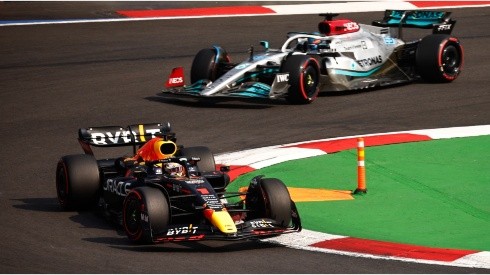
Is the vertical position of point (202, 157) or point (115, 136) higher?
point (115, 136)

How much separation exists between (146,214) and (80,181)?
176 cm

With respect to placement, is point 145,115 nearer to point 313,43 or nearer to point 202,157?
point 313,43

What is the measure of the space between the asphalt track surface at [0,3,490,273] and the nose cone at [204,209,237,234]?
25 cm

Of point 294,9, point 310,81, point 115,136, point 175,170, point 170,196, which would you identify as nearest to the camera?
point 170,196

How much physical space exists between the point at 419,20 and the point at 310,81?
333cm

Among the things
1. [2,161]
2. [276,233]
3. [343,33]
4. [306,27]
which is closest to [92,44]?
[306,27]

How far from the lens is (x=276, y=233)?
11.4 meters

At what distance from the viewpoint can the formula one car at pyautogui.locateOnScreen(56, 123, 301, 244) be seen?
11.3 meters

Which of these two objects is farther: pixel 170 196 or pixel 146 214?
pixel 170 196

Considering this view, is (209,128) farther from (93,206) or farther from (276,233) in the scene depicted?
(276,233)

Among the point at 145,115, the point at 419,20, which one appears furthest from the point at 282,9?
the point at 145,115

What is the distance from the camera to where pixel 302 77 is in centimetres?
1936

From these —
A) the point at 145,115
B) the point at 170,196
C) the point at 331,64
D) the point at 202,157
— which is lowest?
the point at 145,115

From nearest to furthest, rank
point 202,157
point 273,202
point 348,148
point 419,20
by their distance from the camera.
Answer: point 273,202 → point 202,157 → point 348,148 → point 419,20
